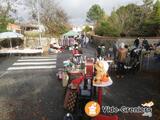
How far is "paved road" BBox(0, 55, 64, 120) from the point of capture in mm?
8875

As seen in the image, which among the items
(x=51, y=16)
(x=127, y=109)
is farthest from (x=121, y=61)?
(x=51, y=16)

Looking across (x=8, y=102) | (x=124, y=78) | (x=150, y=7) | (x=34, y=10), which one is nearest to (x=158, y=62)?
(x=124, y=78)

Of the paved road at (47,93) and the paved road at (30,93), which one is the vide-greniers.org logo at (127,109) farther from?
the paved road at (30,93)

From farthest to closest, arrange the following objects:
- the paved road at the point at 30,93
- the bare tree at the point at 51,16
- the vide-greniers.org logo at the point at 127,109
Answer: the bare tree at the point at 51,16
the paved road at the point at 30,93
the vide-greniers.org logo at the point at 127,109

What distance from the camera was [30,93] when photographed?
11.2 metres

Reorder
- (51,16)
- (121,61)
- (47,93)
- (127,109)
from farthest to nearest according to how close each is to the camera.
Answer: (51,16), (121,61), (47,93), (127,109)

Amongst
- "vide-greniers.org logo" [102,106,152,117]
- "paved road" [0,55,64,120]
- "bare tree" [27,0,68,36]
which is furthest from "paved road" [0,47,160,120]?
"bare tree" [27,0,68,36]

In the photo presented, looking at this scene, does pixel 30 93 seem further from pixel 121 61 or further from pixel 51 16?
pixel 51 16

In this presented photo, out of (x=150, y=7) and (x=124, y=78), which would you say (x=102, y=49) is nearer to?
(x=124, y=78)

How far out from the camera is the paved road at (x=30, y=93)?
8.88 metres

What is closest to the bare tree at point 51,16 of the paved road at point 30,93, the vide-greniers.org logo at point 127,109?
the paved road at point 30,93

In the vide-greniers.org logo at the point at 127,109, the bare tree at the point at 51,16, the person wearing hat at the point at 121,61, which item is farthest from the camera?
the bare tree at the point at 51,16

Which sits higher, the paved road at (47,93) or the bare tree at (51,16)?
the bare tree at (51,16)

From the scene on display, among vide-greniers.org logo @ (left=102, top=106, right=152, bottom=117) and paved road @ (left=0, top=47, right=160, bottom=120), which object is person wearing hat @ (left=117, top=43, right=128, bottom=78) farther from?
vide-greniers.org logo @ (left=102, top=106, right=152, bottom=117)
